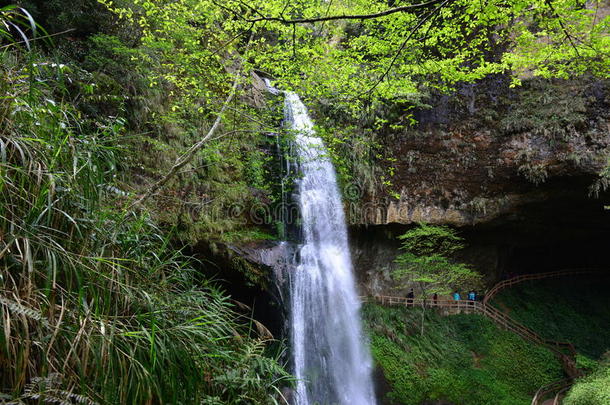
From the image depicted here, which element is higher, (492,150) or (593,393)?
(492,150)

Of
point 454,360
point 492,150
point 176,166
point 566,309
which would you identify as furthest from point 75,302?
point 566,309

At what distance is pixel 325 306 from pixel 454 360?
14.6 ft

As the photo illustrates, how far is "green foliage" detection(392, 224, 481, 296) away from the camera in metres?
10.3

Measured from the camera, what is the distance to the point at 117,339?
67.1 inches

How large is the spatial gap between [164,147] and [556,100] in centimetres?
1087

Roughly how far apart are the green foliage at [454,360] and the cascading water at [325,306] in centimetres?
72

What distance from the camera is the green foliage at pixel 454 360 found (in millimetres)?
9227

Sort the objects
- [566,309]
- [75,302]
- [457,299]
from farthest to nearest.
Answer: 1. [566,309]
2. [457,299]
3. [75,302]

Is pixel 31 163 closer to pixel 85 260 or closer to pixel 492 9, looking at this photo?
pixel 85 260

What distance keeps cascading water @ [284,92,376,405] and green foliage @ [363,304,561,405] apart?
723mm

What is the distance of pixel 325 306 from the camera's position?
30.5ft

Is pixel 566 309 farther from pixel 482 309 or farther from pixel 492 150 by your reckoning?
pixel 492 150

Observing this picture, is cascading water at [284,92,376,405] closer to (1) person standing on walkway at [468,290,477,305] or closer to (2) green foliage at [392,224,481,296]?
(2) green foliage at [392,224,481,296]

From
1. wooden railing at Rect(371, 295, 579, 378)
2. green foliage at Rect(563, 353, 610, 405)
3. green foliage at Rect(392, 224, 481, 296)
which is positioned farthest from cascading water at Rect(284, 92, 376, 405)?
green foliage at Rect(563, 353, 610, 405)
